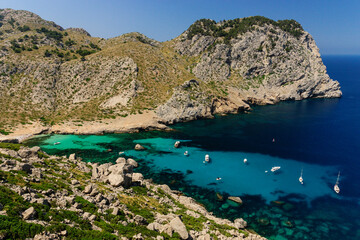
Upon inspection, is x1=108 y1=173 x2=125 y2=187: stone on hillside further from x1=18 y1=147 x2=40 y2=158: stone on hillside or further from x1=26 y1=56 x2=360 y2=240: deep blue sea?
x1=26 y1=56 x2=360 y2=240: deep blue sea

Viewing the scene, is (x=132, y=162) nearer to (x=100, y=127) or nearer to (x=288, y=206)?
(x=100, y=127)

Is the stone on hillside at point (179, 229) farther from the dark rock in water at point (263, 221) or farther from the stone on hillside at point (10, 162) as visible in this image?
the dark rock in water at point (263, 221)

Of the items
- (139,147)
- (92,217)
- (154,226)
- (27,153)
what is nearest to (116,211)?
(92,217)

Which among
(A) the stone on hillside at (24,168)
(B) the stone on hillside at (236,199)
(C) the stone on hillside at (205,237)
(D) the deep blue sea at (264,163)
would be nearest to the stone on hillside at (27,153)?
(A) the stone on hillside at (24,168)

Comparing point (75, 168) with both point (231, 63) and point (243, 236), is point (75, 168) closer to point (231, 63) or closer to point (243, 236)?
point (243, 236)

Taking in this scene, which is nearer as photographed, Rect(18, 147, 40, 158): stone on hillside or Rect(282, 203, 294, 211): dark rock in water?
→ Rect(18, 147, 40, 158): stone on hillside

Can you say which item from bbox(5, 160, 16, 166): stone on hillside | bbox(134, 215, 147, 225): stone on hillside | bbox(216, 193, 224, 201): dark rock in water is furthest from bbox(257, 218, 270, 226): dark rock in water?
bbox(5, 160, 16, 166): stone on hillside
